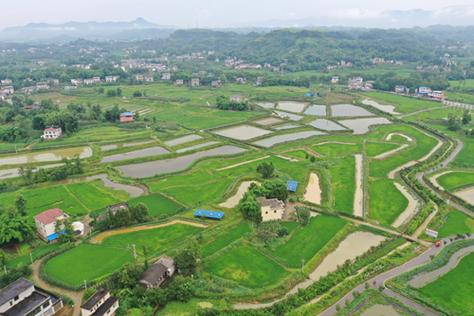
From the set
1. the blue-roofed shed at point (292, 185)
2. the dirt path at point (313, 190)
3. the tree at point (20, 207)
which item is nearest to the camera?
the tree at point (20, 207)

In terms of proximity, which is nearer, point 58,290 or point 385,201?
point 58,290


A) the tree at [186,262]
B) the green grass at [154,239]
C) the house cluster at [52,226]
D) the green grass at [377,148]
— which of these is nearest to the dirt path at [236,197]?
the green grass at [154,239]

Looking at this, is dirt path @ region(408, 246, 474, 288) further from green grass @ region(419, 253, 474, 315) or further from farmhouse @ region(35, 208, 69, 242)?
farmhouse @ region(35, 208, 69, 242)

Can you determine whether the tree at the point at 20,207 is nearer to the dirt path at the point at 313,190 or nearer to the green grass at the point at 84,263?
the green grass at the point at 84,263

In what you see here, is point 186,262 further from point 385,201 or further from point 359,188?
point 359,188

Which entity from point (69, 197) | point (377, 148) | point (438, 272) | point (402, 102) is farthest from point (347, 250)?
point (402, 102)

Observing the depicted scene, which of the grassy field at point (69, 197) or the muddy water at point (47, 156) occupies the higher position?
the muddy water at point (47, 156)
